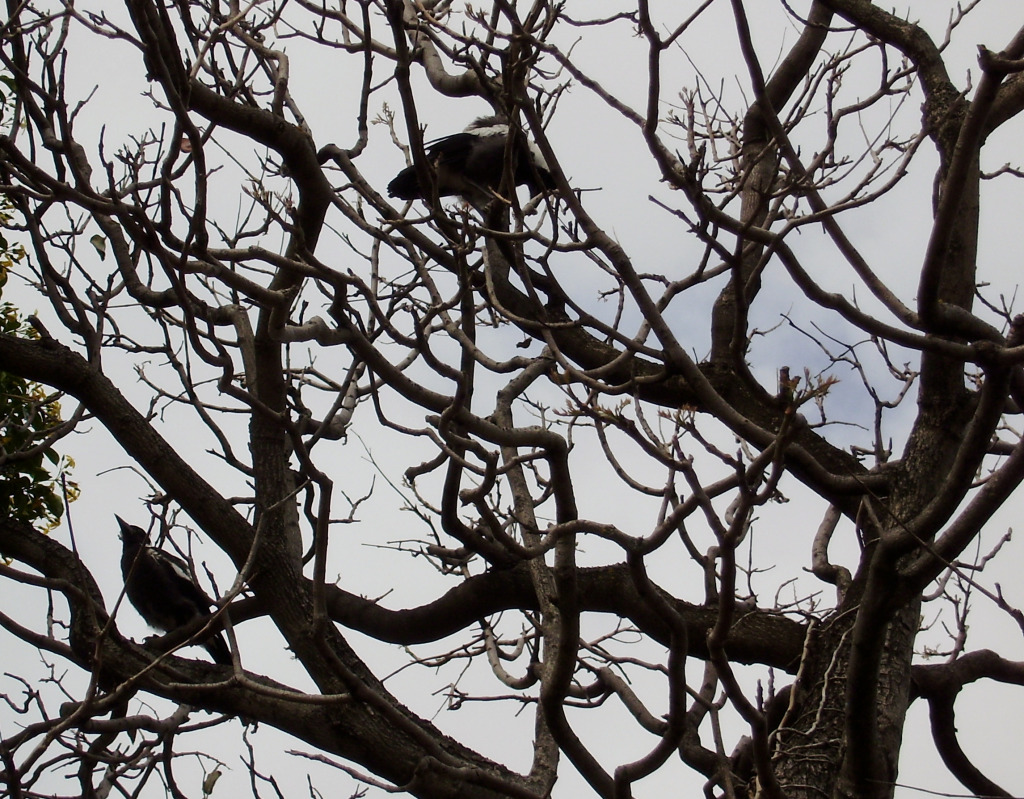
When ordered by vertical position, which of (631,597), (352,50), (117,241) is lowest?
(631,597)

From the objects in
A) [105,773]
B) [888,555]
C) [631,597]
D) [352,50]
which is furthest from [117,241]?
[888,555]

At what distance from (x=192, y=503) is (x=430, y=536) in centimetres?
93

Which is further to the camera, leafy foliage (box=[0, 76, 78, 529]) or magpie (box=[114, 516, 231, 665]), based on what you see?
magpie (box=[114, 516, 231, 665])

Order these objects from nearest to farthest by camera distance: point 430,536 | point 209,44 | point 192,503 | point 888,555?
1. point 888,555
2. point 209,44
3. point 192,503
4. point 430,536

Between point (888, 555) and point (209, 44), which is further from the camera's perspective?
point (209, 44)

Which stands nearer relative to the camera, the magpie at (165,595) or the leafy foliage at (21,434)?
the leafy foliage at (21,434)

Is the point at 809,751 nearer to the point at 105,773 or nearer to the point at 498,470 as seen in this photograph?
the point at 498,470

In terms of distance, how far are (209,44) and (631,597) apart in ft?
6.91

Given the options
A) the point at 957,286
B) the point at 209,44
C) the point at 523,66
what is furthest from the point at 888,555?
the point at 209,44

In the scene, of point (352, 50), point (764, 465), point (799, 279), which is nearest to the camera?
point (764, 465)

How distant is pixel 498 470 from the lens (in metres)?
2.35

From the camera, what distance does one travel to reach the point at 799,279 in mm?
2488

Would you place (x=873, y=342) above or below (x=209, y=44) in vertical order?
above

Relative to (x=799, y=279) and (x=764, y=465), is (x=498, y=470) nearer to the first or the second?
(x=764, y=465)
